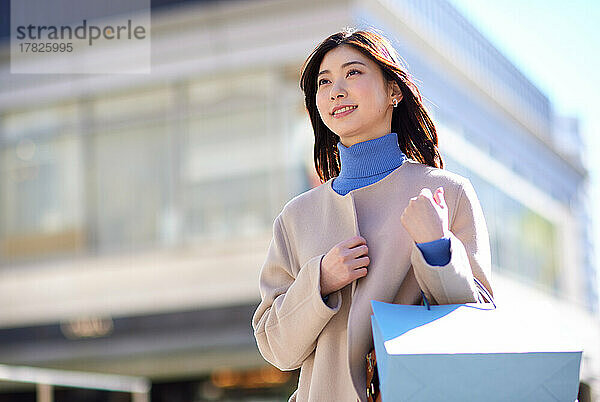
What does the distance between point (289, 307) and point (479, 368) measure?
19.1 inches

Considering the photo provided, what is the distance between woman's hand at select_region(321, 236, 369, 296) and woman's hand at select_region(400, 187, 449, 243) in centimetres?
14

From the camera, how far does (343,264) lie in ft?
5.79

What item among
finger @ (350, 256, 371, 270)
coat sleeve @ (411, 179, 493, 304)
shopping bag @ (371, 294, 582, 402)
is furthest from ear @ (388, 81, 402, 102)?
shopping bag @ (371, 294, 582, 402)

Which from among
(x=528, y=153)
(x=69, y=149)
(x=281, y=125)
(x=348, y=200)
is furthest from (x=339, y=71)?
(x=528, y=153)

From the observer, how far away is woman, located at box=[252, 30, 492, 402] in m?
1.71

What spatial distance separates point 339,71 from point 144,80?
361 inches

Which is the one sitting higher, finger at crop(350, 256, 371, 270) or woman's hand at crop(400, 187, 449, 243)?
woman's hand at crop(400, 187, 449, 243)

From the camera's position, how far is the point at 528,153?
1442 cm

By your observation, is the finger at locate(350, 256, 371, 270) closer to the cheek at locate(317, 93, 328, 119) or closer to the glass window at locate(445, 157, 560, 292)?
the cheek at locate(317, 93, 328, 119)

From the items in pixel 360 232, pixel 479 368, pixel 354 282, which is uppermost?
pixel 360 232

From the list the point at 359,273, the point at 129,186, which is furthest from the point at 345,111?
the point at 129,186

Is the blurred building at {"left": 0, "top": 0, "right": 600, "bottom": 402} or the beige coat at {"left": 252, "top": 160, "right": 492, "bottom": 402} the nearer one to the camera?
the beige coat at {"left": 252, "top": 160, "right": 492, "bottom": 402}

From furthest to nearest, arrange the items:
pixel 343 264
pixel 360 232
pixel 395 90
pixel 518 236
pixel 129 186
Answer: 1. pixel 518 236
2. pixel 129 186
3. pixel 395 90
4. pixel 360 232
5. pixel 343 264

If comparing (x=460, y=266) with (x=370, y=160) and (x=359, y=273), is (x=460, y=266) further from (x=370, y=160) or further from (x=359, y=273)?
(x=370, y=160)
